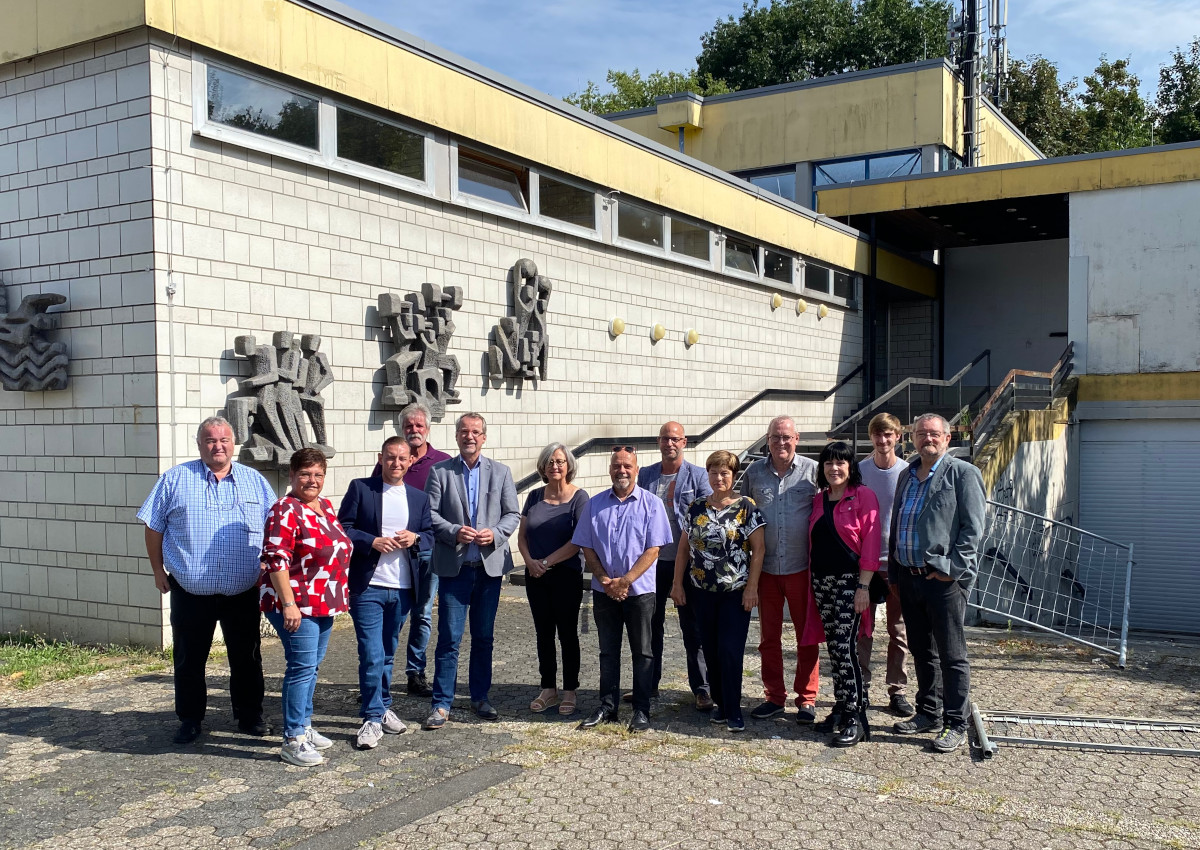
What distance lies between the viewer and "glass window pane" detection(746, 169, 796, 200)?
23016 millimetres

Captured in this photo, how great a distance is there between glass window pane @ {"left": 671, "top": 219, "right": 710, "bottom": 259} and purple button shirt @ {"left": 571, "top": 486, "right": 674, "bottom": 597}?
890 centimetres

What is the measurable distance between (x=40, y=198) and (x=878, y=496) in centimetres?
667

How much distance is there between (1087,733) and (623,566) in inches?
105

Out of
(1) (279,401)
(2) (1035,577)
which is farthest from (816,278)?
(1) (279,401)

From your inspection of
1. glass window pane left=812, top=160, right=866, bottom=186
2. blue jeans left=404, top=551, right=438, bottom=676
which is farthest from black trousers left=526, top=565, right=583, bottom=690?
glass window pane left=812, top=160, right=866, bottom=186

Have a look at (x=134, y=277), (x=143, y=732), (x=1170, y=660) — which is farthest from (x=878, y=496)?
(x=134, y=277)

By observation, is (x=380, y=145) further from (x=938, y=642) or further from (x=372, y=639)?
(x=938, y=642)

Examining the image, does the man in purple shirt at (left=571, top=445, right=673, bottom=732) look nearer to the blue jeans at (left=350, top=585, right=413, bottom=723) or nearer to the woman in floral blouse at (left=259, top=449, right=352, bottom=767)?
the blue jeans at (left=350, top=585, right=413, bottom=723)

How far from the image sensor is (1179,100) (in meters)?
37.9

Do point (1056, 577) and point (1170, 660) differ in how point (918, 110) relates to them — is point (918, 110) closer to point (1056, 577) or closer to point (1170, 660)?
point (1056, 577)

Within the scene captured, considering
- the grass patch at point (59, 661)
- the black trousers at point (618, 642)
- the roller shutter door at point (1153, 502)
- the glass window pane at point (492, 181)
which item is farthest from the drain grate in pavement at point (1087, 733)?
the roller shutter door at point (1153, 502)

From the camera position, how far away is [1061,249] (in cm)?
2159

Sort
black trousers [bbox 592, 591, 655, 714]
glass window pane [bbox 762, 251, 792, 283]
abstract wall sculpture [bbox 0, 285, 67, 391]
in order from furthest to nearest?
1. glass window pane [bbox 762, 251, 792, 283]
2. abstract wall sculpture [bbox 0, 285, 67, 391]
3. black trousers [bbox 592, 591, 655, 714]

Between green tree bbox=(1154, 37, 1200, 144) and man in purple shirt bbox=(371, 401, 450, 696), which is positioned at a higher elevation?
green tree bbox=(1154, 37, 1200, 144)
